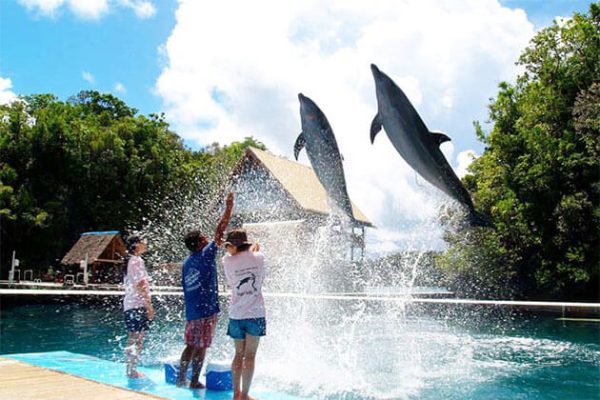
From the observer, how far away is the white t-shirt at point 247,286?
381cm

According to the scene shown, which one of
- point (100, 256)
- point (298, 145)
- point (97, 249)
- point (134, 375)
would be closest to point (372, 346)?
point (298, 145)

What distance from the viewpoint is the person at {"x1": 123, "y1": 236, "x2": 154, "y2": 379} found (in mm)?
4875

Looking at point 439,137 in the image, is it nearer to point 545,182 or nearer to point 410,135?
point 410,135

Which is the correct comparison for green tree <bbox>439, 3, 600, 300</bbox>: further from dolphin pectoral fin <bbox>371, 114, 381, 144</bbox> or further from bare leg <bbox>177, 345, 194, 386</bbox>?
bare leg <bbox>177, 345, 194, 386</bbox>

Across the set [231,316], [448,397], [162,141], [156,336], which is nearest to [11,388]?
[231,316]

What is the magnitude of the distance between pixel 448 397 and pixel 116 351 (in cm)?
556

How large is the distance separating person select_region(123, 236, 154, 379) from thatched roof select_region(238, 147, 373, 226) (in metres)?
17.6

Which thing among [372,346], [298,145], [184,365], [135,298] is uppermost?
[298,145]

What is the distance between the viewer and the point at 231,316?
387 centimetres

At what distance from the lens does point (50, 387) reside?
169 inches

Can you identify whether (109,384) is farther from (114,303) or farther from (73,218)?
(73,218)

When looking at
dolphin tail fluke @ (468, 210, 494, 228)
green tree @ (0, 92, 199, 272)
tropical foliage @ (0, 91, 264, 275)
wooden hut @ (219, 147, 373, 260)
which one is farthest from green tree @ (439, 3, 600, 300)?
green tree @ (0, 92, 199, 272)

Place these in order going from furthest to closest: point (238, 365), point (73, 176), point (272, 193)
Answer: point (73, 176) → point (272, 193) → point (238, 365)

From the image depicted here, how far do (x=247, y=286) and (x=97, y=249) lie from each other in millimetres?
21988
